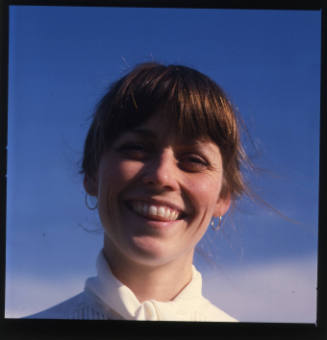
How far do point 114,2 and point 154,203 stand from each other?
600 mm

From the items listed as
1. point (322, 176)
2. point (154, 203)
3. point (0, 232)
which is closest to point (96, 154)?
point (154, 203)

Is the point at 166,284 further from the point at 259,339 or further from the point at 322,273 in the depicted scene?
the point at 322,273

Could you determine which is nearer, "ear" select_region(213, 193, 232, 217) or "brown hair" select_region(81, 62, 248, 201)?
"brown hair" select_region(81, 62, 248, 201)

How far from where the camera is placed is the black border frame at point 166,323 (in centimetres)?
128

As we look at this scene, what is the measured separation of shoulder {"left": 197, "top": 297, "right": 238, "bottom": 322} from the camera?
4.22ft

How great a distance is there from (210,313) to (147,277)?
0.21 m

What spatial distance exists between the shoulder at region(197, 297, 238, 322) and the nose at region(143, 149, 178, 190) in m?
0.35

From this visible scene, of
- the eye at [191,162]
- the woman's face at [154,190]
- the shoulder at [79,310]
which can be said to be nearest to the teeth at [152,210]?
the woman's face at [154,190]

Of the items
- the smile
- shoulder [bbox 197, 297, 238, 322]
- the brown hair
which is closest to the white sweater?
shoulder [bbox 197, 297, 238, 322]

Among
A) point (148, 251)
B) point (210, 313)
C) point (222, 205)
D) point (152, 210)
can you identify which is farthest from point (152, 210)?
point (210, 313)

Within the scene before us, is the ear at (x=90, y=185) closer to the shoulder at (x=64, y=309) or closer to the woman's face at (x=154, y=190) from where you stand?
the woman's face at (x=154, y=190)

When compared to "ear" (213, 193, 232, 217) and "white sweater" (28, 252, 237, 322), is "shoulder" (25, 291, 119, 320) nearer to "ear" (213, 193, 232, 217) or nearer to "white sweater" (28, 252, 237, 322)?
"white sweater" (28, 252, 237, 322)

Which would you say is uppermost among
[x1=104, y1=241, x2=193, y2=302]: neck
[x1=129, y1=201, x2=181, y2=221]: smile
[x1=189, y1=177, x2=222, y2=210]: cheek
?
[x1=189, y1=177, x2=222, y2=210]: cheek

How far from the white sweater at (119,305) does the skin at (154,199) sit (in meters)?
0.04
